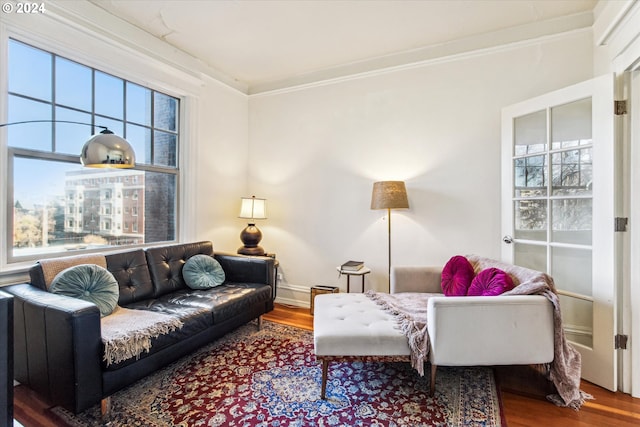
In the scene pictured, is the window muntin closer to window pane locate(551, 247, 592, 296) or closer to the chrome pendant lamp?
the chrome pendant lamp

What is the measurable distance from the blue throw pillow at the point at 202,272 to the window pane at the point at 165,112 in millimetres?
1439

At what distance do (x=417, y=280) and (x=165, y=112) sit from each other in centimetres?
302

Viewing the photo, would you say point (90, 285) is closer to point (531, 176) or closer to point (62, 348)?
point (62, 348)

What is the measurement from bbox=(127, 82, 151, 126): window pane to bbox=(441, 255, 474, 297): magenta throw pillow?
3.14 metres

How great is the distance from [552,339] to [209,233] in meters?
3.21

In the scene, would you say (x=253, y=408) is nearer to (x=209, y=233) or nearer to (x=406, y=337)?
(x=406, y=337)

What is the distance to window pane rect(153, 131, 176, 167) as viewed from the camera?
3170 millimetres

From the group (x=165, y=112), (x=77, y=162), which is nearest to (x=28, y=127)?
(x=77, y=162)

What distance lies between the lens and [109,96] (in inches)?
107

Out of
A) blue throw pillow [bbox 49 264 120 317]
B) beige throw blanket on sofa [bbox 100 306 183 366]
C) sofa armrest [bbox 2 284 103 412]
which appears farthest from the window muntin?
beige throw blanket on sofa [bbox 100 306 183 366]

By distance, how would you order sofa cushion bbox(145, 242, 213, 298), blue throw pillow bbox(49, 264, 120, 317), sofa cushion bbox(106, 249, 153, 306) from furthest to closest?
sofa cushion bbox(145, 242, 213, 298) → sofa cushion bbox(106, 249, 153, 306) → blue throw pillow bbox(49, 264, 120, 317)

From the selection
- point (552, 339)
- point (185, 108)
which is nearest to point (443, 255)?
point (552, 339)

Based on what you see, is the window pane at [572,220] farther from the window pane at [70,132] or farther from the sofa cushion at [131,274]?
the window pane at [70,132]

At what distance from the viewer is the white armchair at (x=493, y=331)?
1.82 m
